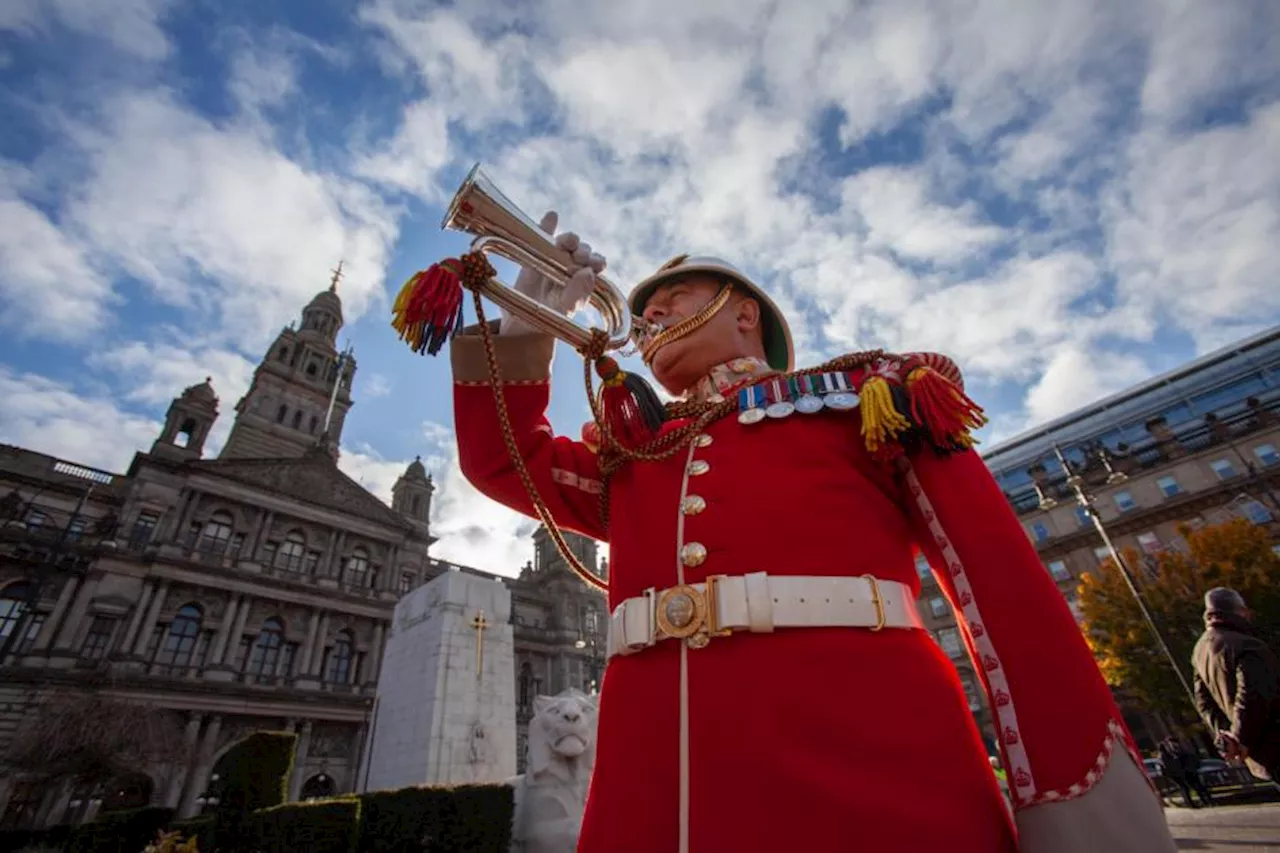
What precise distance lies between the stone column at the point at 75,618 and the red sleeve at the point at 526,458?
98.5 feet

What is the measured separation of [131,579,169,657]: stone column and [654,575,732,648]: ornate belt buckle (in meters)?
30.7

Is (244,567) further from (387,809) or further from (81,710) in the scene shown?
(387,809)

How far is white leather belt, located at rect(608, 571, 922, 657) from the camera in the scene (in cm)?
149

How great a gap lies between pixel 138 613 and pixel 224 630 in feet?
10.4

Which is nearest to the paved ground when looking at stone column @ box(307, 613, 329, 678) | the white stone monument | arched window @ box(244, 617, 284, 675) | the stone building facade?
the white stone monument

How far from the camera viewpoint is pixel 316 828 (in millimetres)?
8461

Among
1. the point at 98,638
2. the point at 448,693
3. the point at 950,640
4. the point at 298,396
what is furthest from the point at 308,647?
the point at 950,640

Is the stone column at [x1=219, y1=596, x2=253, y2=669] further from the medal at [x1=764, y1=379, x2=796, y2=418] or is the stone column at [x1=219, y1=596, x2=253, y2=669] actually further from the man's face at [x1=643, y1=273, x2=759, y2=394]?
the medal at [x1=764, y1=379, x2=796, y2=418]

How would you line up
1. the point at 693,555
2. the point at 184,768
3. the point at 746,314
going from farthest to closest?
1. the point at 184,768
2. the point at 746,314
3. the point at 693,555

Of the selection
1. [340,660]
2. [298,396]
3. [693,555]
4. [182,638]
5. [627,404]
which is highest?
[298,396]

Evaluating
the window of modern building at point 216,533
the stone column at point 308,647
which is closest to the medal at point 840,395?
the stone column at point 308,647

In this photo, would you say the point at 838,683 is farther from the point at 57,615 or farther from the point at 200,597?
the point at 200,597

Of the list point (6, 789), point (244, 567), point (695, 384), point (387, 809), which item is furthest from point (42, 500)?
point (695, 384)

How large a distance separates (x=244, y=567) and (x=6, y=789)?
10.1 metres
